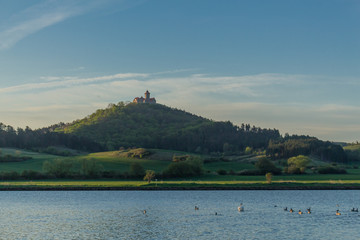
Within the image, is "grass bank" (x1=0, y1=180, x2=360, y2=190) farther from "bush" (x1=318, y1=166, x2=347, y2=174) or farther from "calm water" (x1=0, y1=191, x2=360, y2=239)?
"bush" (x1=318, y1=166, x2=347, y2=174)

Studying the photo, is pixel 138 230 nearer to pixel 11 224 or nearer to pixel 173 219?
pixel 173 219

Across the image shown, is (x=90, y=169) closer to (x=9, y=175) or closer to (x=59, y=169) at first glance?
(x=59, y=169)

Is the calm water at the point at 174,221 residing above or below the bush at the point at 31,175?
below

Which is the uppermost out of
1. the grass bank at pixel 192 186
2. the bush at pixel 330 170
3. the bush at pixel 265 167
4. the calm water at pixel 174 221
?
the bush at pixel 265 167

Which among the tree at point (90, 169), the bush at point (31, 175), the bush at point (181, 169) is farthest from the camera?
the bush at point (181, 169)

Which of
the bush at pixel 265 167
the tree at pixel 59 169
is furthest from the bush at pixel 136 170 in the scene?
the bush at pixel 265 167

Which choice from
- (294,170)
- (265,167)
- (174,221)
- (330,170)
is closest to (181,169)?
(265,167)

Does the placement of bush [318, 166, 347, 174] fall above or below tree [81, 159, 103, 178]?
below

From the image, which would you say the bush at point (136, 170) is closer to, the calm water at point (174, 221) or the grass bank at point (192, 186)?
the grass bank at point (192, 186)

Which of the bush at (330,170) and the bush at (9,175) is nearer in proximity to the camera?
the bush at (9,175)

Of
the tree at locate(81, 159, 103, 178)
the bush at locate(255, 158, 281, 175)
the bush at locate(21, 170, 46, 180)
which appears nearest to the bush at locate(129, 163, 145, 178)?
the tree at locate(81, 159, 103, 178)

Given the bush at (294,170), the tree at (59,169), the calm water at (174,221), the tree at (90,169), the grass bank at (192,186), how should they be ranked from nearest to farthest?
the calm water at (174,221), the grass bank at (192,186), the tree at (90,169), the tree at (59,169), the bush at (294,170)

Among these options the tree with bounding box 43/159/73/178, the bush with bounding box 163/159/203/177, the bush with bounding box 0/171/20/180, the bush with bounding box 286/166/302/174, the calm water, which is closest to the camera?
the calm water

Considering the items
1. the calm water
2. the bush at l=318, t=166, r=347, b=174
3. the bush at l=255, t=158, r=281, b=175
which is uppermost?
the bush at l=255, t=158, r=281, b=175
